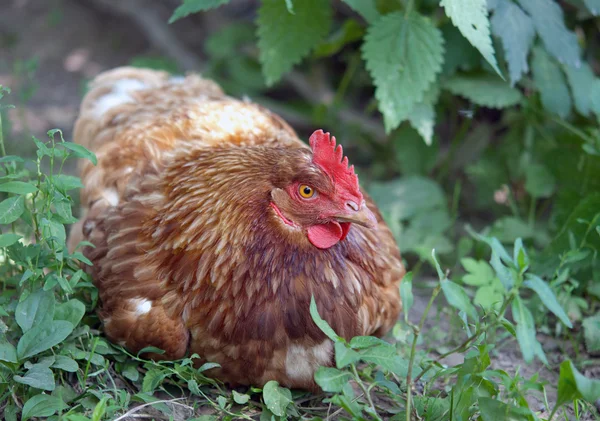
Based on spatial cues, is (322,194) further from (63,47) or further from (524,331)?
(63,47)

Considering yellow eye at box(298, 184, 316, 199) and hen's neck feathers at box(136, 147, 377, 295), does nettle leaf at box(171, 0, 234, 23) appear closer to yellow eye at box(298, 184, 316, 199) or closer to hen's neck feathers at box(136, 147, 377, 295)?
hen's neck feathers at box(136, 147, 377, 295)

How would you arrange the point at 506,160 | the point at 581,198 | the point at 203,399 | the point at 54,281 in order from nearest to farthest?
the point at 54,281
the point at 203,399
the point at 581,198
the point at 506,160

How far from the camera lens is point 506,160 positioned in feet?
12.1

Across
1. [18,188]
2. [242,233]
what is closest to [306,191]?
[242,233]

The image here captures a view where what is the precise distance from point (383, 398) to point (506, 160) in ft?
6.60

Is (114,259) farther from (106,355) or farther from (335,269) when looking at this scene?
(335,269)

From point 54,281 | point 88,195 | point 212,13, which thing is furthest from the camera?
point 212,13

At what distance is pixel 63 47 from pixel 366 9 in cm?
347

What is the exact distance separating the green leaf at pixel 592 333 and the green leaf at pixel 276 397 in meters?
1.33

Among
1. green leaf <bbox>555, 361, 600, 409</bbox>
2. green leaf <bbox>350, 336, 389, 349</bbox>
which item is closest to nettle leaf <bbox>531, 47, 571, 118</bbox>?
green leaf <bbox>555, 361, 600, 409</bbox>

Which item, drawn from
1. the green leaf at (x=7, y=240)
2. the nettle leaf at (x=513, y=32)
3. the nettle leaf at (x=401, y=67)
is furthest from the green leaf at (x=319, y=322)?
the nettle leaf at (x=513, y=32)

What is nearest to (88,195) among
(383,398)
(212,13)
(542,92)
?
(383,398)

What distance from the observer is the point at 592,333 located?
256 centimetres

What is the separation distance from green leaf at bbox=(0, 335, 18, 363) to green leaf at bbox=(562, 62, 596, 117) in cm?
285
